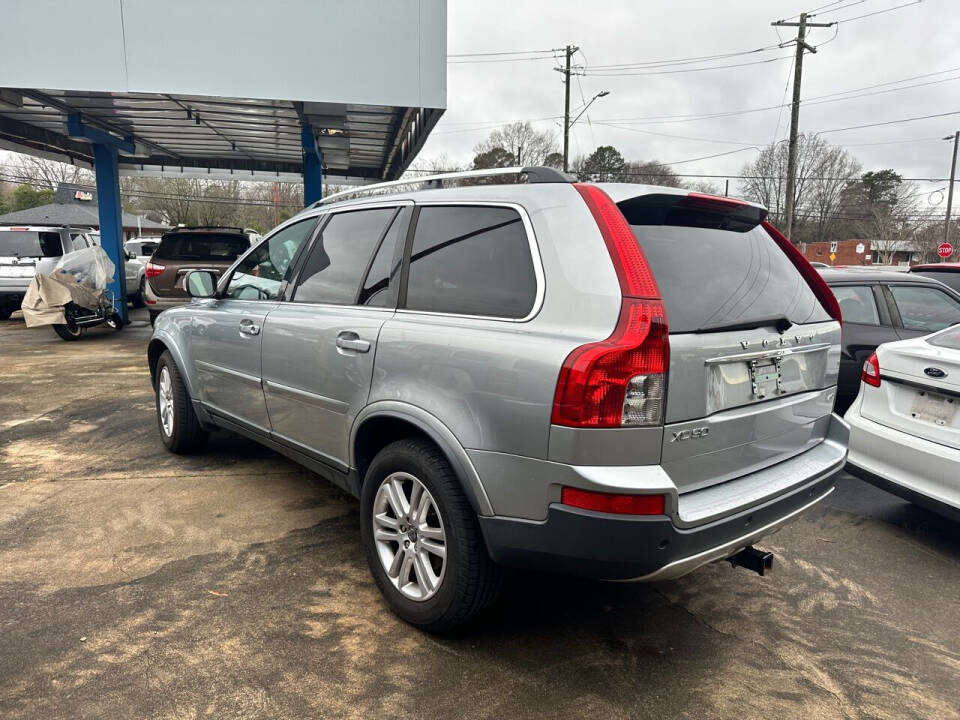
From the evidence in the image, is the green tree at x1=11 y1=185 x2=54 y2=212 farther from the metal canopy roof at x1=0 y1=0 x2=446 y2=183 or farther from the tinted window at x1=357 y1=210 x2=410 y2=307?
the tinted window at x1=357 y1=210 x2=410 y2=307

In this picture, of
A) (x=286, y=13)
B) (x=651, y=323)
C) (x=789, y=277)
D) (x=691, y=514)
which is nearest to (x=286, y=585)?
(x=691, y=514)

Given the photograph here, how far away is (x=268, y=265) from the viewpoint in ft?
13.1

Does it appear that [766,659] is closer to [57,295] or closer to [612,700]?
[612,700]

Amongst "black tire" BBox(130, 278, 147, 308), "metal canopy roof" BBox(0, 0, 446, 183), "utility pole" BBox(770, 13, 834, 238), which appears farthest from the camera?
"utility pole" BBox(770, 13, 834, 238)

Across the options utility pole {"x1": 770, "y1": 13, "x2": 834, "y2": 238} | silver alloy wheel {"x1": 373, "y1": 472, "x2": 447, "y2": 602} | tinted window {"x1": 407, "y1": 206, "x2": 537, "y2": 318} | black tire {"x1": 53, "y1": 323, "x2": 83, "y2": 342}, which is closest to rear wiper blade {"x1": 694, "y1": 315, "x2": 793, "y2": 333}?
tinted window {"x1": 407, "y1": 206, "x2": 537, "y2": 318}

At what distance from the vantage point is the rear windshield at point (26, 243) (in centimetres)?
1282

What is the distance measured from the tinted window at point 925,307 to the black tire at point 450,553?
4891 millimetres

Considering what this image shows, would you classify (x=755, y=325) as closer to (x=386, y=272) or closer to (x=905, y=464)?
(x=386, y=272)

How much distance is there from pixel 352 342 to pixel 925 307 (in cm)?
523

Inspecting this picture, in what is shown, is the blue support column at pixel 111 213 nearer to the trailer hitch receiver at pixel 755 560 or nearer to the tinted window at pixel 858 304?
the tinted window at pixel 858 304

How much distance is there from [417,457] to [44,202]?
57.7m

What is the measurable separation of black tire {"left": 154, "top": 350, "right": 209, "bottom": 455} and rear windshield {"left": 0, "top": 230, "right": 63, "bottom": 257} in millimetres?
10333

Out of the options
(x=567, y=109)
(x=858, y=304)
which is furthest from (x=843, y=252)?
(x=858, y=304)

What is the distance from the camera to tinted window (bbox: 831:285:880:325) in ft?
18.9
